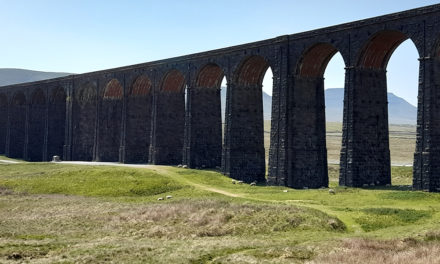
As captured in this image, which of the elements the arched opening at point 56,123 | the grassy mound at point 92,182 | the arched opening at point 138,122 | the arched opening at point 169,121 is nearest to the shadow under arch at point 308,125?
the grassy mound at point 92,182

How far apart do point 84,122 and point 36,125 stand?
607 inches

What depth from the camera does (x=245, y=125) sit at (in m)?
52.9

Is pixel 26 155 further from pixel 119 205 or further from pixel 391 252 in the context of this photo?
pixel 391 252

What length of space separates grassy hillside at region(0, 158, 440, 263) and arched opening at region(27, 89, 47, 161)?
42196mm

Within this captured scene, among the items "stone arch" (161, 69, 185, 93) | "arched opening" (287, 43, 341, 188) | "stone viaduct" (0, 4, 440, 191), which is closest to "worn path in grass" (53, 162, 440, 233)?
"stone viaduct" (0, 4, 440, 191)

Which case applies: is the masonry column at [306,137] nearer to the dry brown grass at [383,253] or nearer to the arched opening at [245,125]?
the arched opening at [245,125]

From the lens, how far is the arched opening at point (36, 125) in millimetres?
89688

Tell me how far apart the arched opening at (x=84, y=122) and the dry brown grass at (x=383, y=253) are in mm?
59892

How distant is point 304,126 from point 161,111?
2235 centimetres

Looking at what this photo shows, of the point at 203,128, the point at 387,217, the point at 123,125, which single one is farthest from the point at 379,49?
the point at 123,125

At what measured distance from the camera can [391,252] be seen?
2188 cm

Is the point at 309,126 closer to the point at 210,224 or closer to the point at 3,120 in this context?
the point at 210,224

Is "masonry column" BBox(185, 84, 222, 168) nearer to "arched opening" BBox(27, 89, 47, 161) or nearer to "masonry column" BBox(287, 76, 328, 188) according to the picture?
"masonry column" BBox(287, 76, 328, 188)

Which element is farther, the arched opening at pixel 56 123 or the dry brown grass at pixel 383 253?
the arched opening at pixel 56 123
